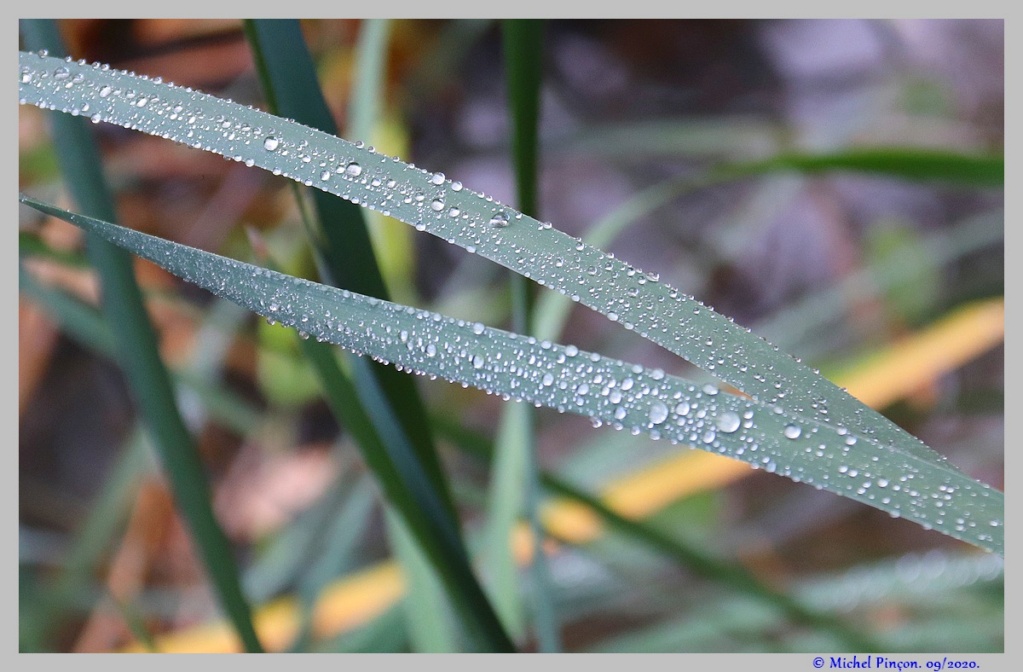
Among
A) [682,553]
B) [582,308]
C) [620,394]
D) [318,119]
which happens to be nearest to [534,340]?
[620,394]

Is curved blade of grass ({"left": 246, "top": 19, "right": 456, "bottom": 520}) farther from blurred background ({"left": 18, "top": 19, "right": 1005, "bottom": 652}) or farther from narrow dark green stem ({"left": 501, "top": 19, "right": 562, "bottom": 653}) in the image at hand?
blurred background ({"left": 18, "top": 19, "right": 1005, "bottom": 652})

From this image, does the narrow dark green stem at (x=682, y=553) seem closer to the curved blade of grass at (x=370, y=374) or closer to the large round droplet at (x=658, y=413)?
the curved blade of grass at (x=370, y=374)

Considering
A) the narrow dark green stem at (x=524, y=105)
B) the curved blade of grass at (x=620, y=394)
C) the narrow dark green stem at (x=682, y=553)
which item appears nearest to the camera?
the curved blade of grass at (x=620, y=394)

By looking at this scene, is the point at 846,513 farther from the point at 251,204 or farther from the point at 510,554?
the point at 251,204

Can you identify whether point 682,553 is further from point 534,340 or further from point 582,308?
point 582,308

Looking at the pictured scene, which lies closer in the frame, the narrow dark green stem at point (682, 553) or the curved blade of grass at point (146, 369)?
the curved blade of grass at point (146, 369)

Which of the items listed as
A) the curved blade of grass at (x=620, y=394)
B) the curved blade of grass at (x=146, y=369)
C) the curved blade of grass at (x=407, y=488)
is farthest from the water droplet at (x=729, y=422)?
the curved blade of grass at (x=146, y=369)
